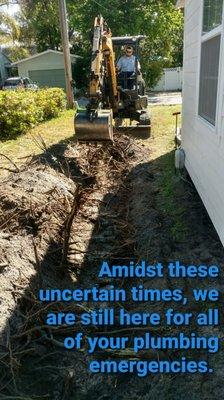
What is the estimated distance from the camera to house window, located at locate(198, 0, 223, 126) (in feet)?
14.3

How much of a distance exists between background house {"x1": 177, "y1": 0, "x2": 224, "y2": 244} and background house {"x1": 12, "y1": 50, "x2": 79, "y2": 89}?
2748 centimetres

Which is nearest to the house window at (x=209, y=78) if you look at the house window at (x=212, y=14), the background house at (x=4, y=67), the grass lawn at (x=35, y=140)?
the house window at (x=212, y=14)

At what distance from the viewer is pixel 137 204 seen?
6.88 m

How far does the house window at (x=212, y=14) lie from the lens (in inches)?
168

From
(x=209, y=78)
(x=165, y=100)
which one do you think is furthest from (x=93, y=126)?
(x=165, y=100)

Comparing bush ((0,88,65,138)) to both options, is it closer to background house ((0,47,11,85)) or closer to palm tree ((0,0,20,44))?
palm tree ((0,0,20,44))

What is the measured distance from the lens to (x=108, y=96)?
10.9 meters

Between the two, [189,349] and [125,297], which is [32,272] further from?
[189,349]

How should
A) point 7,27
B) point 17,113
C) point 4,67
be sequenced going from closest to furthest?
point 17,113
point 7,27
point 4,67

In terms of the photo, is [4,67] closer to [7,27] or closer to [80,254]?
[7,27]

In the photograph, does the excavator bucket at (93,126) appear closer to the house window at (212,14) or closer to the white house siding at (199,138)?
the white house siding at (199,138)

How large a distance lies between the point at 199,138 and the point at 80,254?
2415 millimetres

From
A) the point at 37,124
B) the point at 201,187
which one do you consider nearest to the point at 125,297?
the point at 201,187

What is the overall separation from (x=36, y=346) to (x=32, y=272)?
1.20 m
